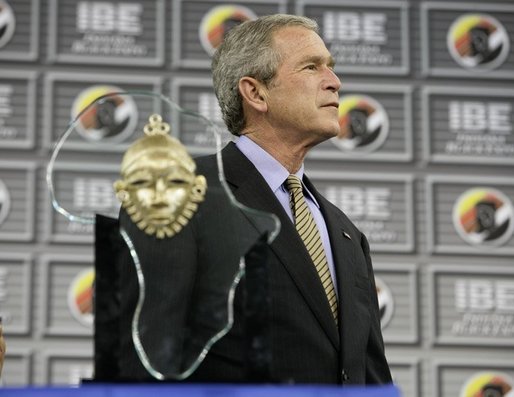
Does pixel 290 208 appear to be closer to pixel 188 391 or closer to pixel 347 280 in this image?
pixel 347 280

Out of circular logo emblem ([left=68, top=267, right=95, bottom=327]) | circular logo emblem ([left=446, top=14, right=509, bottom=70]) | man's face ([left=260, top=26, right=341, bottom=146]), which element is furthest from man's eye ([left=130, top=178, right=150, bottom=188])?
circular logo emblem ([left=446, top=14, right=509, bottom=70])

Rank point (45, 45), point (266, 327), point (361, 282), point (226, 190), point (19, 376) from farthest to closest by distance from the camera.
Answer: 1. point (45, 45)
2. point (19, 376)
3. point (361, 282)
4. point (226, 190)
5. point (266, 327)

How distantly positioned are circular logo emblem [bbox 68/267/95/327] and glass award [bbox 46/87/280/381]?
249 centimetres

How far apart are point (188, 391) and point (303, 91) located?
106 centimetres

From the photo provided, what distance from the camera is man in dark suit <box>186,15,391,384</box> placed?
1938 millimetres

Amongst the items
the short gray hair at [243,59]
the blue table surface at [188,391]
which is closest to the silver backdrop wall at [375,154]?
the short gray hair at [243,59]

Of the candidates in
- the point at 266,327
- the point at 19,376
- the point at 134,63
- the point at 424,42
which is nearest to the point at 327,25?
the point at 424,42

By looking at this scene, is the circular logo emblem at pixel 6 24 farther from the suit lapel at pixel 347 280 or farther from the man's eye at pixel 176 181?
the man's eye at pixel 176 181

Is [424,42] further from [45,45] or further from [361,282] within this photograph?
[361,282]

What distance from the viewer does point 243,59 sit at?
2.31 meters

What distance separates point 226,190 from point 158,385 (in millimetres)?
378

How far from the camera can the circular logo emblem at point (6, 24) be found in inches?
167

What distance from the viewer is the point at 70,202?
1.79m

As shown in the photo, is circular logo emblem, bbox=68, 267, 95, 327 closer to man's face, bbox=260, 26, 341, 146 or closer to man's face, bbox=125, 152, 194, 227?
man's face, bbox=260, 26, 341, 146
